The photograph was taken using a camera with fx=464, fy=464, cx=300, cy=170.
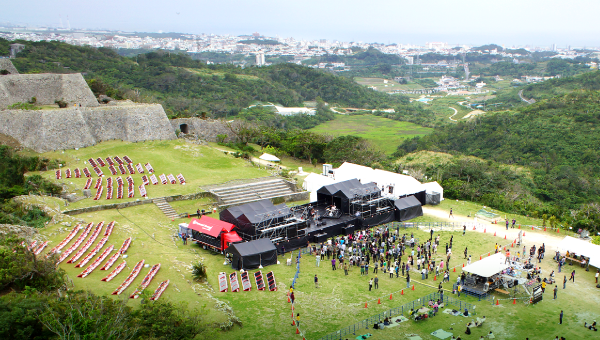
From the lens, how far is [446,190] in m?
32.3

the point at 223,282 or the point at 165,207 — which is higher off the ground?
the point at 165,207

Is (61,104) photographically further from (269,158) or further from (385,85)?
(385,85)

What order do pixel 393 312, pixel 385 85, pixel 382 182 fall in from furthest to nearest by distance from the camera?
pixel 385 85
pixel 382 182
pixel 393 312

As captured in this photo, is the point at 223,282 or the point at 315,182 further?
the point at 315,182

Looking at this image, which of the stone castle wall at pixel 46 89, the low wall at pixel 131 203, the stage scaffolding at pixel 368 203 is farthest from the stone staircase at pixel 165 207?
the stone castle wall at pixel 46 89

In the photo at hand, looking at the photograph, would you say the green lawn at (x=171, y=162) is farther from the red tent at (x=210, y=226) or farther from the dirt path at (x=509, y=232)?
the dirt path at (x=509, y=232)

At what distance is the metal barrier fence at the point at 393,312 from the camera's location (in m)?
14.6

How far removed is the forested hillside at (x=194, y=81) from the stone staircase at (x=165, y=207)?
26613 mm

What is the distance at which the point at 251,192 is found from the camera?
29.3 metres

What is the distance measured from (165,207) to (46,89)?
844 inches

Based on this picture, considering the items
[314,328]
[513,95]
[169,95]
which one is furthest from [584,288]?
[513,95]

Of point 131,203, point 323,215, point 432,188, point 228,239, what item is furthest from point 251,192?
point 432,188

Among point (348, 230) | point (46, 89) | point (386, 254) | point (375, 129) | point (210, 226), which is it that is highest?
point (46, 89)

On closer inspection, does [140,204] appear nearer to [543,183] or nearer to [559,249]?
[559,249]
